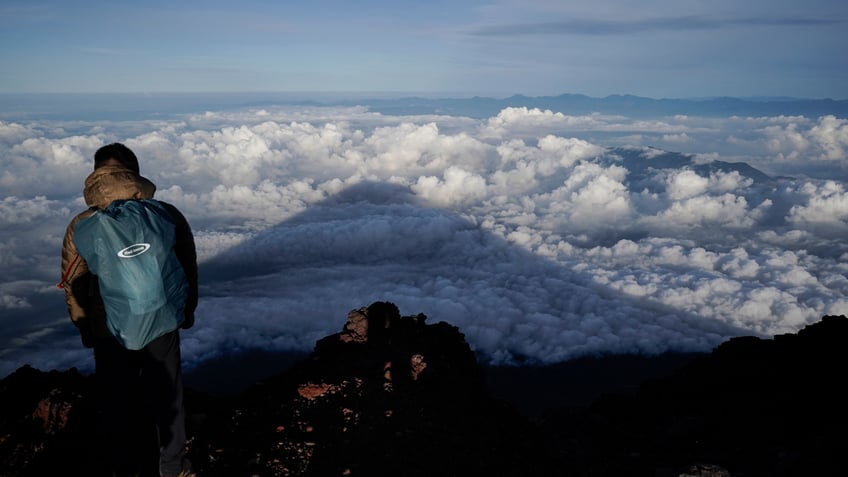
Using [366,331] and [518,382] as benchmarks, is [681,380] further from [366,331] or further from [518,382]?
[518,382]

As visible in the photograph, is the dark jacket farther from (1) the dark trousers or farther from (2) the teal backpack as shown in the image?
(1) the dark trousers

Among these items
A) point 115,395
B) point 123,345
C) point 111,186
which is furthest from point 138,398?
point 111,186

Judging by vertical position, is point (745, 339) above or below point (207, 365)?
above

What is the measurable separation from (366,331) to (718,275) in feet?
665

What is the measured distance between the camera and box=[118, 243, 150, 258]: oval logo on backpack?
14.8 feet

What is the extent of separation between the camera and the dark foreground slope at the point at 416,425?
784 centimetres

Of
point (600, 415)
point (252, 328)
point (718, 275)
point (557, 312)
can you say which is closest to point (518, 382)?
point (557, 312)

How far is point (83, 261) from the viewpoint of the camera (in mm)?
4902

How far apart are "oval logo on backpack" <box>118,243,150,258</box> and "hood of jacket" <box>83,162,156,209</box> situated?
622 mm

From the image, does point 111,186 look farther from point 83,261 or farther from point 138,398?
point 138,398

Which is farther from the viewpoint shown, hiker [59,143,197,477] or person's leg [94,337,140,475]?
person's leg [94,337,140,475]

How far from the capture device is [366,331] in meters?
20.2

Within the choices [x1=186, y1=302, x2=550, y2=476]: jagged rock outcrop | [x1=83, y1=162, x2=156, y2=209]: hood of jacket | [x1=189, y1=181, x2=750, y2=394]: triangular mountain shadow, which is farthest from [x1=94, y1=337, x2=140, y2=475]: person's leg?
[x1=189, y1=181, x2=750, y2=394]: triangular mountain shadow

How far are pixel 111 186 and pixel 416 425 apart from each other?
292 inches
